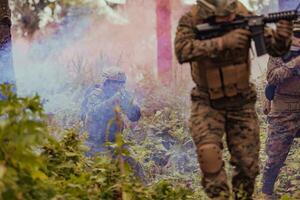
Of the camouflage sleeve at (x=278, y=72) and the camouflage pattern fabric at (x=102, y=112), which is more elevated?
the camouflage sleeve at (x=278, y=72)

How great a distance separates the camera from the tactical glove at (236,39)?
4.40m

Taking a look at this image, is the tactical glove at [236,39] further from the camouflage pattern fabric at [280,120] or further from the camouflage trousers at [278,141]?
the camouflage trousers at [278,141]

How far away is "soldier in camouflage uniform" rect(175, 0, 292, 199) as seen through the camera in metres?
4.44

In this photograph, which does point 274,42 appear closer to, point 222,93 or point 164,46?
point 222,93

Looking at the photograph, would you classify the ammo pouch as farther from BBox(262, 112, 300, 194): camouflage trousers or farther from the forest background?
BBox(262, 112, 300, 194): camouflage trousers

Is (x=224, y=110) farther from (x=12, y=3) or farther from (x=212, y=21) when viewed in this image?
(x=12, y=3)

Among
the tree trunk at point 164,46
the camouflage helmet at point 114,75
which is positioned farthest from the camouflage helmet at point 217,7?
the tree trunk at point 164,46

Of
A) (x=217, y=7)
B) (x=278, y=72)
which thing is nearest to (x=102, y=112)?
(x=278, y=72)

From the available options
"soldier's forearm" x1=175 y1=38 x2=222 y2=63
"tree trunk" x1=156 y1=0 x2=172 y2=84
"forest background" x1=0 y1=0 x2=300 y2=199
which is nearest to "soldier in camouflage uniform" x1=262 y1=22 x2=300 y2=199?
"forest background" x1=0 y1=0 x2=300 y2=199

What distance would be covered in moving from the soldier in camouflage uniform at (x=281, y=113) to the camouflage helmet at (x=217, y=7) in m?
2.76

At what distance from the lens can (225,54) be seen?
448 centimetres

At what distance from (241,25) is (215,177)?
1.02 meters

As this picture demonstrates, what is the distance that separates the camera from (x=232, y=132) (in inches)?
183

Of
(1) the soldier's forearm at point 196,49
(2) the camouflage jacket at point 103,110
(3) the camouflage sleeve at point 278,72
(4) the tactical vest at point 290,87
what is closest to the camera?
(1) the soldier's forearm at point 196,49
